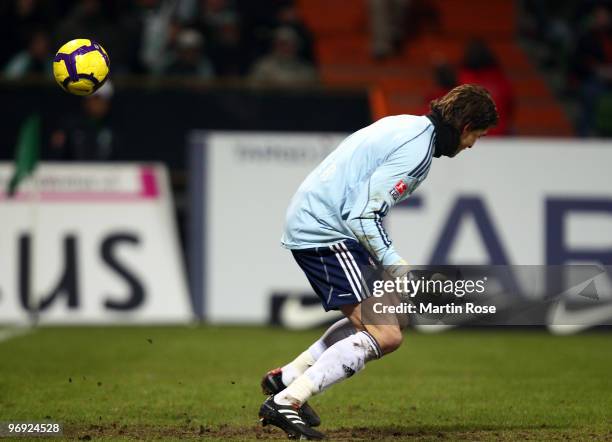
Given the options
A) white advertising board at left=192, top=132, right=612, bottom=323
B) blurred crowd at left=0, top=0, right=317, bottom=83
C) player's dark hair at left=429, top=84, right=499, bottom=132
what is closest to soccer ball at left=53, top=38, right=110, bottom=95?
player's dark hair at left=429, top=84, right=499, bottom=132

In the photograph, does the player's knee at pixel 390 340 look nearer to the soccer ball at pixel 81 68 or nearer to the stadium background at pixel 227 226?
the stadium background at pixel 227 226

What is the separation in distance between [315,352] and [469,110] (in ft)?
5.68

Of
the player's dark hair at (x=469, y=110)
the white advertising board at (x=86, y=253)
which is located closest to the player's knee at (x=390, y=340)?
the player's dark hair at (x=469, y=110)

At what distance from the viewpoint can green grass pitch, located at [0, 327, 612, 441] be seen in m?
7.85

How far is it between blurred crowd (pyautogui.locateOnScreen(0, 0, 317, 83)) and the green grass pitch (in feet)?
13.7

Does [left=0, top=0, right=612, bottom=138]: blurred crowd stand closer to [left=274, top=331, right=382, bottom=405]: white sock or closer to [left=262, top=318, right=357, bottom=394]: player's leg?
[left=262, top=318, right=357, bottom=394]: player's leg

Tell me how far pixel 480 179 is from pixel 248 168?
8.16 ft

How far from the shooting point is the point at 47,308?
1371 cm

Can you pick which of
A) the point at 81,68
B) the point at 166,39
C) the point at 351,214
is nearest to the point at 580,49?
the point at 166,39

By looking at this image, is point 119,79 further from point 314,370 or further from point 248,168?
point 314,370

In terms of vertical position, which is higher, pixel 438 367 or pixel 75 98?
pixel 75 98

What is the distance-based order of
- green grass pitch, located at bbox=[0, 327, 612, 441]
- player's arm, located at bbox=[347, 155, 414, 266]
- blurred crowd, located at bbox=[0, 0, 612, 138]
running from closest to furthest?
player's arm, located at bbox=[347, 155, 414, 266], green grass pitch, located at bbox=[0, 327, 612, 441], blurred crowd, located at bbox=[0, 0, 612, 138]

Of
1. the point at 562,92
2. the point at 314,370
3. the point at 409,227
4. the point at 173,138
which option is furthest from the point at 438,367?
the point at 562,92

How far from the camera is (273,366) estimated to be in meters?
10.8
